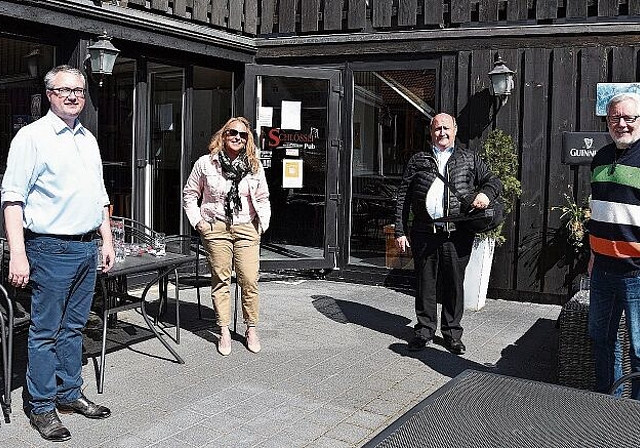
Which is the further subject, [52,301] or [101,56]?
[101,56]

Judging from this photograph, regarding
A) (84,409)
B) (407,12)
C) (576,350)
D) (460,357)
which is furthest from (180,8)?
(576,350)

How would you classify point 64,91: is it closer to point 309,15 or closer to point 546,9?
point 309,15

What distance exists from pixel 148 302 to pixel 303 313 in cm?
149

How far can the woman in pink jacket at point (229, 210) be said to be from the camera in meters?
5.13

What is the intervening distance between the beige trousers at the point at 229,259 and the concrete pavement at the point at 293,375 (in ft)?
1.25

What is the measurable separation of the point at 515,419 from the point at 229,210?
3.49 meters

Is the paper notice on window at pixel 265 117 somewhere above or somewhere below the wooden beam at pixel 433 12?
below

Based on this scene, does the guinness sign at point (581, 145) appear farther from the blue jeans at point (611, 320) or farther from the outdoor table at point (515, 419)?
the outdoor table at point (515, 419)

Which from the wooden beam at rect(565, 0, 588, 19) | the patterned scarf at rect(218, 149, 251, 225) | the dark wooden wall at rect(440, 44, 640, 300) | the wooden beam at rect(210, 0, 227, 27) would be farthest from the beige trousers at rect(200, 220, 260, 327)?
the wooden beam at rect(565, 0, 588, 19)

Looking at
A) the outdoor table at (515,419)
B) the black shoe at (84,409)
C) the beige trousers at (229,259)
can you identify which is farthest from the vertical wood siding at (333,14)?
the outdoor table at (515,419)

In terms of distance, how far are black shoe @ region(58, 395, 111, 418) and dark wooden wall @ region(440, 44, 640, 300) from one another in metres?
4.68

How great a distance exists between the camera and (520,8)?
291 inches

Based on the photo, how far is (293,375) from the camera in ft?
15.7

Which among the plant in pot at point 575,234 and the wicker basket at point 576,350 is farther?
the plant in pot at point 575,234
